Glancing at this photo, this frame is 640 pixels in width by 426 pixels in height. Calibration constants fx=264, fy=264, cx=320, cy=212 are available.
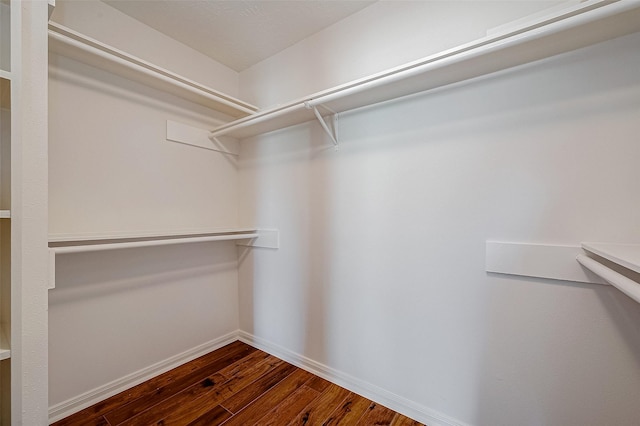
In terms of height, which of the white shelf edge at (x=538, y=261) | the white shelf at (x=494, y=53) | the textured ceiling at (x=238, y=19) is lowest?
the white shelf edge at (x=538, y=261)

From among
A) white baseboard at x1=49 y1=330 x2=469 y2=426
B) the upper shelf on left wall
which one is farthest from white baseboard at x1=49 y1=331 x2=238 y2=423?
the upper shelf on left wall

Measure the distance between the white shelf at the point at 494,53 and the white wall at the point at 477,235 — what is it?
7cm

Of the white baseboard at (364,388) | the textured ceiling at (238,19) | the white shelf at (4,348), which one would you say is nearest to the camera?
the white shelf at (4,348)

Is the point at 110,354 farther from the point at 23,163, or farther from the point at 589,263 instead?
the point at 589,263

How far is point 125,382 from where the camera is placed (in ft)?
5.48

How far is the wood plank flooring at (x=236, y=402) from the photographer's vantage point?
4.67ft

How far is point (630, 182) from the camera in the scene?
3.26 feet

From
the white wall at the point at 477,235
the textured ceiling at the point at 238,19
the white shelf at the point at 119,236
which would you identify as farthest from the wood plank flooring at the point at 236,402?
the textured ceiling at the point at 238,19

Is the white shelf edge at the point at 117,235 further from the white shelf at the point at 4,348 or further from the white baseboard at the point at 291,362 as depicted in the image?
the white baseboard at the point at 291,362

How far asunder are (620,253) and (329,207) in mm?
1300

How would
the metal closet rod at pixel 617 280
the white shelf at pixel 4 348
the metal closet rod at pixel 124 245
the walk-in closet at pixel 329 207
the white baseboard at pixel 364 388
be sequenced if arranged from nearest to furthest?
the metal closet rod at pixel 617 280
the white shelf at pixel 4 348
the walk-in closet at pixel 329 207
the metal closet rod at pixel 124 245
the white baseboard at pixel 364 388

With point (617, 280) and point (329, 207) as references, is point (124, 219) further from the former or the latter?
point (617, 280)

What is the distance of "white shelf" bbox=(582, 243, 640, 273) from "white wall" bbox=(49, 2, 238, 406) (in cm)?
219

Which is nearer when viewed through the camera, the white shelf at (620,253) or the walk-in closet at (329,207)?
the white shelf at (620,253)
